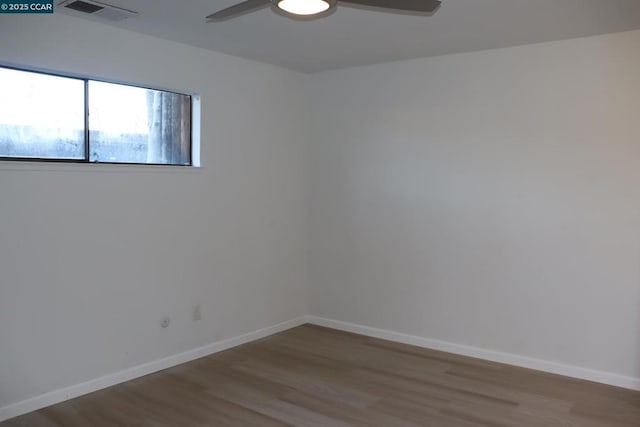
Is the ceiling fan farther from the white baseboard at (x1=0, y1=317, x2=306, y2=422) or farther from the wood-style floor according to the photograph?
the white baseboard at (x1=0, y1=317, x2=306, y2=422)

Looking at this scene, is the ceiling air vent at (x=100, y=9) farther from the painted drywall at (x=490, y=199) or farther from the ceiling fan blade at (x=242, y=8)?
the painted drywall at (x=490, y=199)

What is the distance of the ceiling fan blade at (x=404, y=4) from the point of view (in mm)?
2197

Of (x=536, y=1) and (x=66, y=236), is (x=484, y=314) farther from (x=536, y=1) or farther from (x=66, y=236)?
(x=66, y=236)

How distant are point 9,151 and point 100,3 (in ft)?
3.44

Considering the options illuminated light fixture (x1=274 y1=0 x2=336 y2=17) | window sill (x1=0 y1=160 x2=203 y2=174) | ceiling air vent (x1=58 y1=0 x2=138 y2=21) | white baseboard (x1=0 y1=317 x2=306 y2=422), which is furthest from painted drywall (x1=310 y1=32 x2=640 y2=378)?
illuminated light fixture (x1=274 y1=0 x2=336 y2=17)

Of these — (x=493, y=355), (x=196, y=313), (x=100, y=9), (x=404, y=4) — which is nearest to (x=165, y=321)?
(x=196, y=313)

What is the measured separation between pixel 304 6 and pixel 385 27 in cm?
146

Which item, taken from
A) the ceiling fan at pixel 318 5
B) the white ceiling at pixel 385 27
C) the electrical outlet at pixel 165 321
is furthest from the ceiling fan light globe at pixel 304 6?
the electrical outlet at pixel 165 321

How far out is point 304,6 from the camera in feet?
7.11

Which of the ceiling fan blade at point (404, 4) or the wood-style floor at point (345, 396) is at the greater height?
the ceiling fan blade at point (404, 4)

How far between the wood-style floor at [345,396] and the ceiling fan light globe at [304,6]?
2.30 m

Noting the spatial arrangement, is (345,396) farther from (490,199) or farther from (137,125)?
(137,125)

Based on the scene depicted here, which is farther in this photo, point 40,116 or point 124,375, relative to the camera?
point 124,375

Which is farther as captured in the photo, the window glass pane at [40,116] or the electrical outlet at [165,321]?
the electrical outlet at [165,321]
